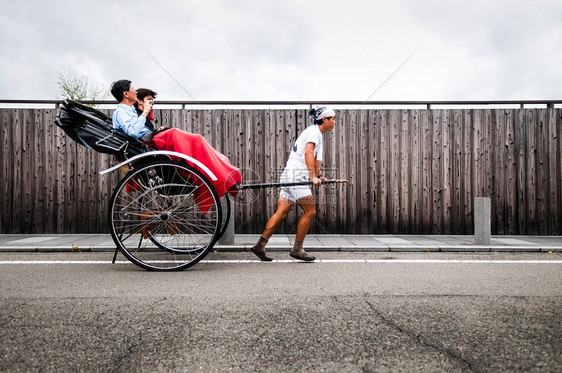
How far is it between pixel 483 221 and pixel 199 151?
196 inches

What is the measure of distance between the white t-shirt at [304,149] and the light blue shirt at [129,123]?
189 cm

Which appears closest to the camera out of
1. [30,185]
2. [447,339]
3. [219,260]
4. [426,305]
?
[447,339]

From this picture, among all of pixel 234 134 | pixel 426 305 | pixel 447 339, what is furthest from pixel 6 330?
pixel 234 134

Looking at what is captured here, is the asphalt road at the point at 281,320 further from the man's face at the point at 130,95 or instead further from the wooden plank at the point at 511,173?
the wooden plank at the point at 511,173

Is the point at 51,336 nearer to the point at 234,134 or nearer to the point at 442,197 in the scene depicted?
the point at 234,134

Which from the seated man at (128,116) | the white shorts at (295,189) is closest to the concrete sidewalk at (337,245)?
the white shorts at (295,189)

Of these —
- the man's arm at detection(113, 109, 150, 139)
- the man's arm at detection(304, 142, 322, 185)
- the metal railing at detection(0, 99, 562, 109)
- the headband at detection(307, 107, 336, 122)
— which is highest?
the metal railing at detection(0, 99, 562, 109)

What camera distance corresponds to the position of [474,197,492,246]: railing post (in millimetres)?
6266

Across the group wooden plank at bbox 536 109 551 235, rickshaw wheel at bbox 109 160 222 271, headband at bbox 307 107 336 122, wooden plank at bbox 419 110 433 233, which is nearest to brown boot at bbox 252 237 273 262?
rickshaw wheel at bbox 109 160 222 271

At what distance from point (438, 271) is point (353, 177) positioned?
157 inches

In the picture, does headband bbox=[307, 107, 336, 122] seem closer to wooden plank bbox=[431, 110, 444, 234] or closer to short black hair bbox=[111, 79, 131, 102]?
short black hair bbox=[111, 79, 131, 102]

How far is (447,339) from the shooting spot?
218cm

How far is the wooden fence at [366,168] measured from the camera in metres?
7.96

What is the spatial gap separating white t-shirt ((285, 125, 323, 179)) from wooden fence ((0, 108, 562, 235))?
9.87 feet
